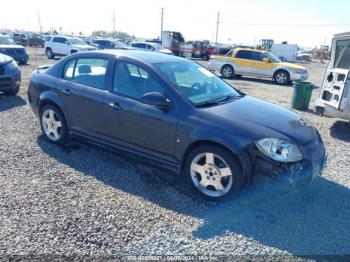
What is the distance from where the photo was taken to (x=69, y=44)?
940 inches

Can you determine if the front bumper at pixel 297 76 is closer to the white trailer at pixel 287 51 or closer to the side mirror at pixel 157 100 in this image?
the side mirror at pixel 157 100

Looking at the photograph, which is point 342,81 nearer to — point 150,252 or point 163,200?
point 163,200

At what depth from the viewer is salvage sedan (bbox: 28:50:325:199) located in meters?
3.35

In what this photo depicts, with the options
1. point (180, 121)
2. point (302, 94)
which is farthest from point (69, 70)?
point (302, 94)

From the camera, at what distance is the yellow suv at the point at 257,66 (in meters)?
15.5

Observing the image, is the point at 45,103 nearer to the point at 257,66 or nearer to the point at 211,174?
the point at 211,174

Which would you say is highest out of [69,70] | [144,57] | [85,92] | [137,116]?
[144,57]

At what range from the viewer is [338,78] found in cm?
657

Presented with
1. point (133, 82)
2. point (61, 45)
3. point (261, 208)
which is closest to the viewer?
point (261, 208)

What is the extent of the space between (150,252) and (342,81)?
5.56 metres

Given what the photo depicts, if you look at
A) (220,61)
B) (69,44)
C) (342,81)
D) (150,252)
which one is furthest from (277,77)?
(69,44)

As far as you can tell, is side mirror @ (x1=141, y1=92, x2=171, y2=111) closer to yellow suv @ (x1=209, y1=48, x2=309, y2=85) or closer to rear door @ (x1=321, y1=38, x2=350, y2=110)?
rear door @ (x1=321, y1=38, x2=350, y2=110)

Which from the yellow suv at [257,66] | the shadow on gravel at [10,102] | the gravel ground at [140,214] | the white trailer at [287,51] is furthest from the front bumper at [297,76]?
the white trailer at [287,51]

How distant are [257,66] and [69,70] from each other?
1295cm
